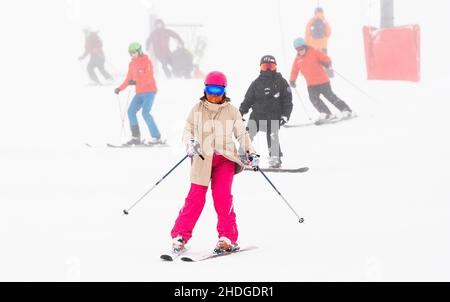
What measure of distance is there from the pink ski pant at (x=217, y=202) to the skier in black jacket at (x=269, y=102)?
11.3ft

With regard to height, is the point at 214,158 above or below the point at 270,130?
above

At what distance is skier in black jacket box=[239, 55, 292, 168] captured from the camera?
362 inches

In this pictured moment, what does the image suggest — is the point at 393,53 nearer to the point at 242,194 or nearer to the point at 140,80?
the point at 140,80

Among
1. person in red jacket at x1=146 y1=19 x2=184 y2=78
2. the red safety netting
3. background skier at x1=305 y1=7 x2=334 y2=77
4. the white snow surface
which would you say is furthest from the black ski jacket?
person in red jacket at x1=146 y1=19 x2=184 y2=78

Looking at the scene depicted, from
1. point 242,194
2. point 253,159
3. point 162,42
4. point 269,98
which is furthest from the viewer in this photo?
point 162,42

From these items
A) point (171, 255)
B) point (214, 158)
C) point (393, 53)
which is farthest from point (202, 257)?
point (393, 53)

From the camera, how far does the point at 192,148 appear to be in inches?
216

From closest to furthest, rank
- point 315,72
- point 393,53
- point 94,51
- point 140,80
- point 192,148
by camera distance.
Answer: point 192,148 → point 140,80 → point 315,72 → point 393,53 → point 94,51

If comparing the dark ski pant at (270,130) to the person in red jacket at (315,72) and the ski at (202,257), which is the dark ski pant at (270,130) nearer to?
the person in red jacket at (315,72)

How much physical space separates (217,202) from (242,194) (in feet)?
7.97

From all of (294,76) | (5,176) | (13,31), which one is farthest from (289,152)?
(13,31)

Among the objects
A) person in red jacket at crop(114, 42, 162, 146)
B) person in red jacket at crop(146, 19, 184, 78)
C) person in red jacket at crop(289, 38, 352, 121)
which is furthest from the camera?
person in red jacket at crop(146, 19, 184, 78)

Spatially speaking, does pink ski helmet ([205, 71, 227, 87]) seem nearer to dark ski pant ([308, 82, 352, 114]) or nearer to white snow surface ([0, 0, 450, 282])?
white snow surface ([0, 0, 450, 282])
